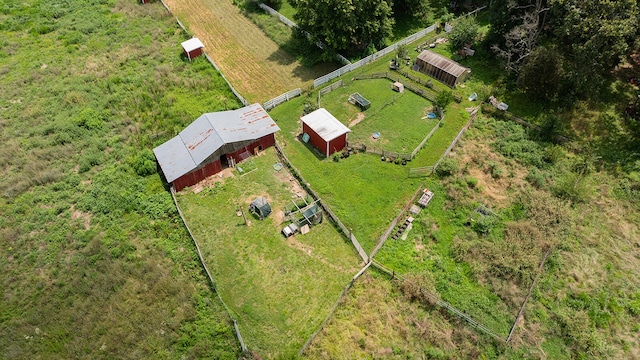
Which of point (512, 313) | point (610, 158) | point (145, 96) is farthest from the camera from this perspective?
point (145, 96)

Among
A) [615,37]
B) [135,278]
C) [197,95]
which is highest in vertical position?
[615,37]

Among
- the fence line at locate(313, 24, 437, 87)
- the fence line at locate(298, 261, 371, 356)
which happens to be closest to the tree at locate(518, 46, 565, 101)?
the fence line at locate(313, 24, 437, 87)

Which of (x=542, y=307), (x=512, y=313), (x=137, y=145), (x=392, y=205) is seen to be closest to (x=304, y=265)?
(x=392, y=205)

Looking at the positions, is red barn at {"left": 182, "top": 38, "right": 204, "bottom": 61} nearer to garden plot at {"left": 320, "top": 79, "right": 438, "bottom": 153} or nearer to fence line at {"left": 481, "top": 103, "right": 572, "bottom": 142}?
garden plot at {"left": 320, "top": 79, "right": 438, "bottom": 153}

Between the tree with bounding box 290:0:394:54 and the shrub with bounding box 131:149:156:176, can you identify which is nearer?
the shrub with bounding box 131:149:156:176

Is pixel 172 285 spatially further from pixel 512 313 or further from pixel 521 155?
pixel 521 155

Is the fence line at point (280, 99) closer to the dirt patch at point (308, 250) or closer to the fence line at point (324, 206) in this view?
the fence line at point (324, 206)

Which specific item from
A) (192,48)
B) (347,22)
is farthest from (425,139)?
(192,48)
